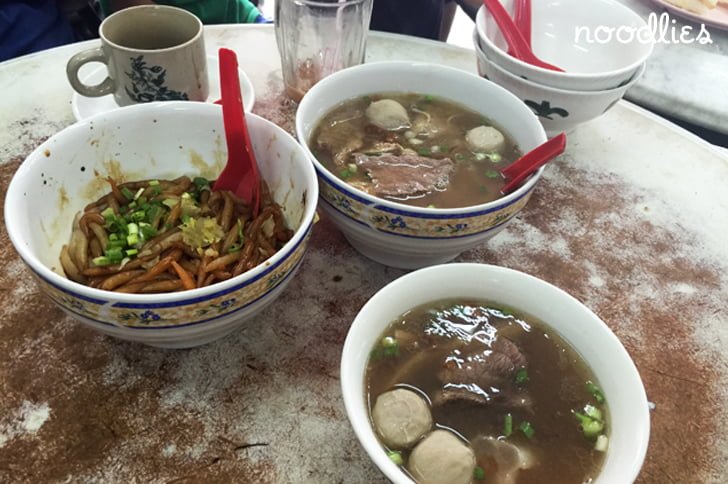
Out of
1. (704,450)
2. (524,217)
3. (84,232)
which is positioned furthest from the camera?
(524,217)

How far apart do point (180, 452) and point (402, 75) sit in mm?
1098

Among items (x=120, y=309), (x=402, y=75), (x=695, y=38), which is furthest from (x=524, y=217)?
(x=695, y=38)

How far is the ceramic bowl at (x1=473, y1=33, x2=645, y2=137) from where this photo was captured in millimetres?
1604

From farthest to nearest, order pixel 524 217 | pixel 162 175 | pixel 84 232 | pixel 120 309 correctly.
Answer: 1. pixel 524 217
2. pixel 162 175
3. pixel 84 232
4. pixel 120 309

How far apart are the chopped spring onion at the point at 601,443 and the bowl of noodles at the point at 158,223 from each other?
2.00 feet

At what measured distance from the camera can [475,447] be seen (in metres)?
0.96

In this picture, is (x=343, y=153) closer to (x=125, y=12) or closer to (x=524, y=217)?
(x=524, y=217)

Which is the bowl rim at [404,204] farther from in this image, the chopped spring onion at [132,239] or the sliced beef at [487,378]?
the chopped spring onion at [132,239]

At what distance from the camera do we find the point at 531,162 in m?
1.32

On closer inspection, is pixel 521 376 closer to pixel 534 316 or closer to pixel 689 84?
pixel 534 316

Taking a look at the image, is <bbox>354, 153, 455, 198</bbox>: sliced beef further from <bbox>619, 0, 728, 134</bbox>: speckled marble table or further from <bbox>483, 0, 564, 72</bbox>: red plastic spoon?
<bbox>619, 0, 728, 134</bbox>: speckled marble table

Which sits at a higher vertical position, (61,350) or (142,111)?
(142,111)

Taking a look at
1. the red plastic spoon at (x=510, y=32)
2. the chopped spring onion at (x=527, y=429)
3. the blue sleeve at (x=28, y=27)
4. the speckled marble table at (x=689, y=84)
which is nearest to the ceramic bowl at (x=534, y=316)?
the chopped spring onion at (x=527, y=429)

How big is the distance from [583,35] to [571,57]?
0.08m
